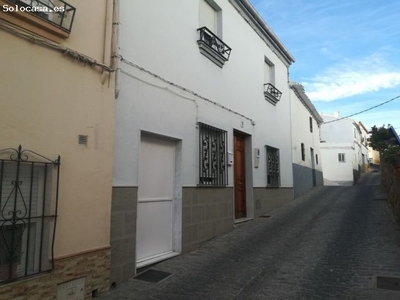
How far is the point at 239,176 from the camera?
8.55m

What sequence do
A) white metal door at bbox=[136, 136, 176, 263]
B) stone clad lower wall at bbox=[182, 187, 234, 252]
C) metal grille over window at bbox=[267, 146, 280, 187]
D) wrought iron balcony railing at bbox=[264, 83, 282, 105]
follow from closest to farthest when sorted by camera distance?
1. white metal door at bbox=[136, 136, 176, 263]
2. stone clad lower wall at bbox=[182, 187, 234, 252]
3. metal grille over window at bbox=[267, 146, 280, 187]
4. wrought iron balcony railing at bbox=[264, 83, 282, 105]

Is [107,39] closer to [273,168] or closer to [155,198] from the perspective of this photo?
[155,198]

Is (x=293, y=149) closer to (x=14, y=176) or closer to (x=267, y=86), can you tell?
(x=267, y=86)

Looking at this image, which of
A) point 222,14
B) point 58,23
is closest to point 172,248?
point 58,23

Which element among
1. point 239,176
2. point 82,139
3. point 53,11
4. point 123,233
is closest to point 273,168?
point 239,176

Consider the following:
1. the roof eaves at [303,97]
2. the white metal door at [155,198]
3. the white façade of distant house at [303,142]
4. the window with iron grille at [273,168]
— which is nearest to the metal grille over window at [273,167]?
the window with iron grille at [273,168]

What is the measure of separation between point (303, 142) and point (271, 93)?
15.8 feet

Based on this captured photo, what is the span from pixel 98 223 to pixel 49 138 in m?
1.21

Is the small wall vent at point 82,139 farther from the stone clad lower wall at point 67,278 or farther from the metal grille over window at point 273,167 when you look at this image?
the metal grille over window at point 273,167

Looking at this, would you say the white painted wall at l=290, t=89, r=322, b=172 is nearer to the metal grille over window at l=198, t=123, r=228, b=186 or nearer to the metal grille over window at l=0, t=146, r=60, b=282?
the metal grille over window at l=198, t=123, r=228, b=186

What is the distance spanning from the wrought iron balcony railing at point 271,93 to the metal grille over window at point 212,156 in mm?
3444

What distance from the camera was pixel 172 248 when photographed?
222 inches

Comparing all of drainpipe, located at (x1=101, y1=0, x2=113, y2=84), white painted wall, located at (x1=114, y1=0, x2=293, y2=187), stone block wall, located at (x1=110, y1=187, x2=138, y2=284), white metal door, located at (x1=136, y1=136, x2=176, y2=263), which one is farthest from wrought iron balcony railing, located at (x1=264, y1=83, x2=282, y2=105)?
stone block wall, located at (x1=110, y1=187, x2=138, y2=284)

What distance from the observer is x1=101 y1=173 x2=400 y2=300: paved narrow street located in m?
4.06
